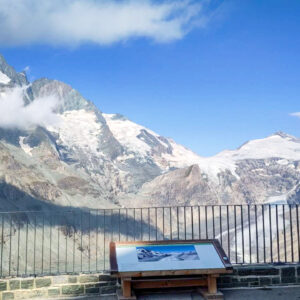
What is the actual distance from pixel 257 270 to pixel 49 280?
13.2 ft

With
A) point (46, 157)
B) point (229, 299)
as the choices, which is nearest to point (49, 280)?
point (229, 299)

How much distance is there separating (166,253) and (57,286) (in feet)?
6.93

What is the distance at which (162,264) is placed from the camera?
27.1 ft

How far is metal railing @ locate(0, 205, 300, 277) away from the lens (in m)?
10.1

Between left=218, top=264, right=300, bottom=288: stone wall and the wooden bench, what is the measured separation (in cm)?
77

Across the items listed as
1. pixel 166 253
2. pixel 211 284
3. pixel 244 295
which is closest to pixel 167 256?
pixel 166 253

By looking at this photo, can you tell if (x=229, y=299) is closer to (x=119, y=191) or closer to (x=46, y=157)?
(x=46, y=157)

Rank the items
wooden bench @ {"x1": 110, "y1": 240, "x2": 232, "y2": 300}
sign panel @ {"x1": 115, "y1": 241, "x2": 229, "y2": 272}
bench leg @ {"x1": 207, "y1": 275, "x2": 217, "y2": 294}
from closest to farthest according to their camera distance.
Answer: wooden bench @ {"x1": 110, "y1": 240, "x2": 232, "y2": 300} → sign panel @ {"x1": 115, "y1": 241, "x2": 229, "y2": 272} → bench leg @ {"x1": 207, "y1": 275, "x2": 217, "y2": 294}

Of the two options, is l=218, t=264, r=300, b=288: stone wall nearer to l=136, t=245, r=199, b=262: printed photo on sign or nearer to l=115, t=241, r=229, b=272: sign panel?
l=115, t=241, r=229, b=272: sign panel

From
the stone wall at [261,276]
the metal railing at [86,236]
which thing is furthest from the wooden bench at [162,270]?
the stone wall at [261,276]

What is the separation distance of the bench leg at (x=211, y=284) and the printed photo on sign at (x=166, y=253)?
0.43 metres

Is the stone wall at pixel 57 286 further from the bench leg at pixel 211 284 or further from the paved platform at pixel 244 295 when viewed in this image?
the bench leg at pixel 211 284

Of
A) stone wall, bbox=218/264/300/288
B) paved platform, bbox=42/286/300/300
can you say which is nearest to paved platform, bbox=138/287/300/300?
paved platform, bbox=42/286/300/300

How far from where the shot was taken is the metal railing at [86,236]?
10148 millimetres
